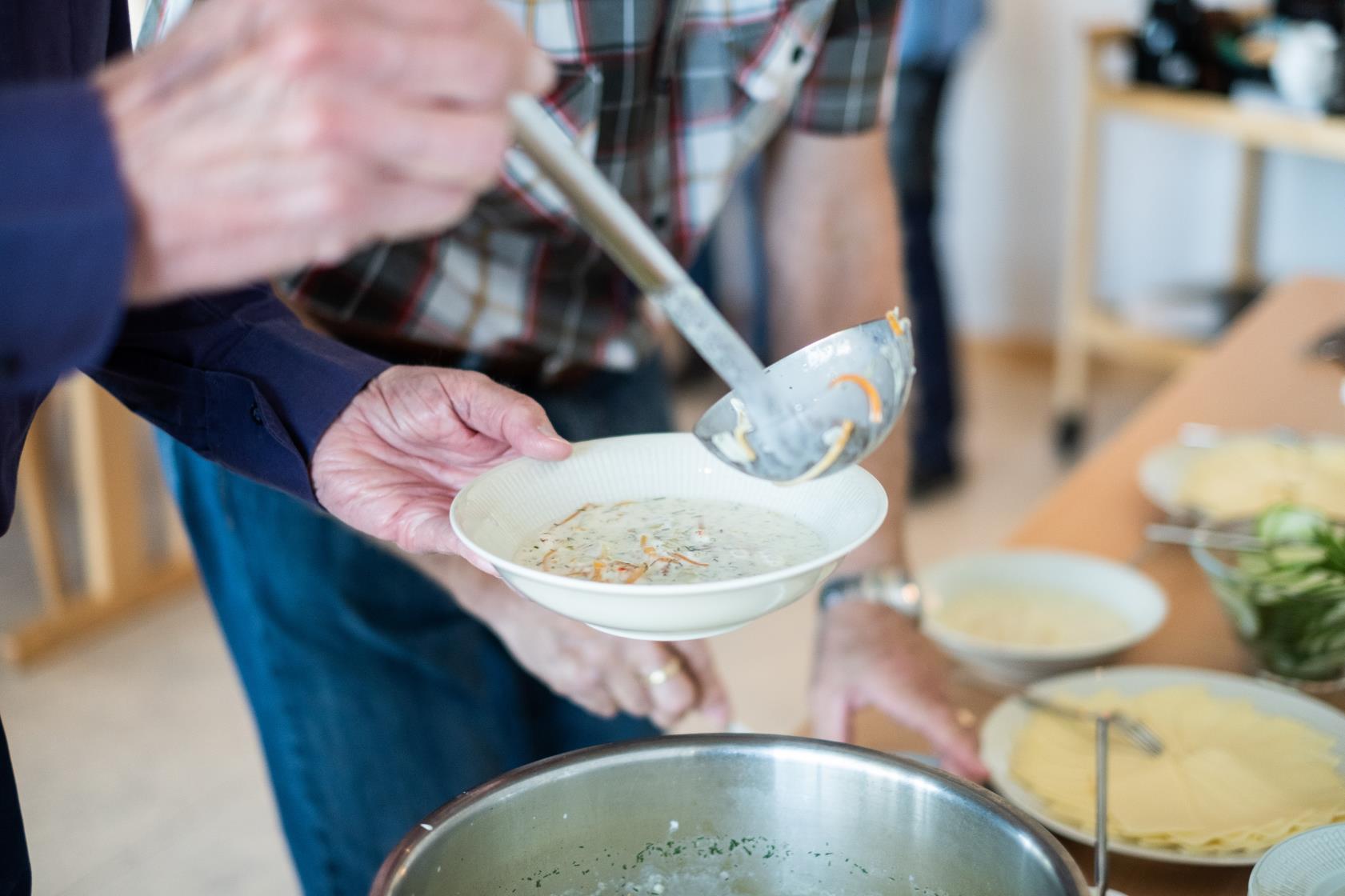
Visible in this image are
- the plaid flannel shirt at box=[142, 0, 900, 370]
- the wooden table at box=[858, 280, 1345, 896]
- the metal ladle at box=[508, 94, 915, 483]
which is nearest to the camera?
the metal ladle at box=[508, 94, 915, 483]

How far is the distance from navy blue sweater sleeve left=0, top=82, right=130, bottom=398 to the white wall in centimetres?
350

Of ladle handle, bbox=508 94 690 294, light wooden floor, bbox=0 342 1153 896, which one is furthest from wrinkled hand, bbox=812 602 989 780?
light wooden floor, bbox=0 342 1153 896

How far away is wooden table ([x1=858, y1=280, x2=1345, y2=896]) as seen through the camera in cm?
101

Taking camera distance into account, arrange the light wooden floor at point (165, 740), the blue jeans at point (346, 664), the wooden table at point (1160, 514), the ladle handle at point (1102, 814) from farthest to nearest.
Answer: the light wooden floor at point (165, 740) → the blue jeans at point (346, 664) → the wooden table at point (1160, 514) → the ladle handle at point (1102, 814)

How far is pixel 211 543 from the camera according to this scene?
49.7 inches

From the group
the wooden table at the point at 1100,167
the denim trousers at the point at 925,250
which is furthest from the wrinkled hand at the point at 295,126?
the wooden table at the point at 1100,167

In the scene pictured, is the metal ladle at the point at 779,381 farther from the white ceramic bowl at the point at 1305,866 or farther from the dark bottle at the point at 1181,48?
the dark bottle at the point at 1181,48

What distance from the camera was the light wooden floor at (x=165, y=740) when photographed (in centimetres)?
213

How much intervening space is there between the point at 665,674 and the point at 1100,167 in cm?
322

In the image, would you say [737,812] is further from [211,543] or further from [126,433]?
[126,433]

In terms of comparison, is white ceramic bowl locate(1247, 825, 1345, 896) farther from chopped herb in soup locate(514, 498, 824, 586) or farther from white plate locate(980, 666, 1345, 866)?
chopped herb in soup locate(514, 498, 824, 586)

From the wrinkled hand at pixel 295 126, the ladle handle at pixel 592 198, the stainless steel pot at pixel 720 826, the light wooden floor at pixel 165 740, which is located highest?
the wrinkled hand at pixel 295 126

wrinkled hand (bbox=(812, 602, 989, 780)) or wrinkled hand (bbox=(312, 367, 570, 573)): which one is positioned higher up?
wrinkled hand (bbox=(312, 367, 570, 573))

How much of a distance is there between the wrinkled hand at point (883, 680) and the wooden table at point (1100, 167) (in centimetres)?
217
